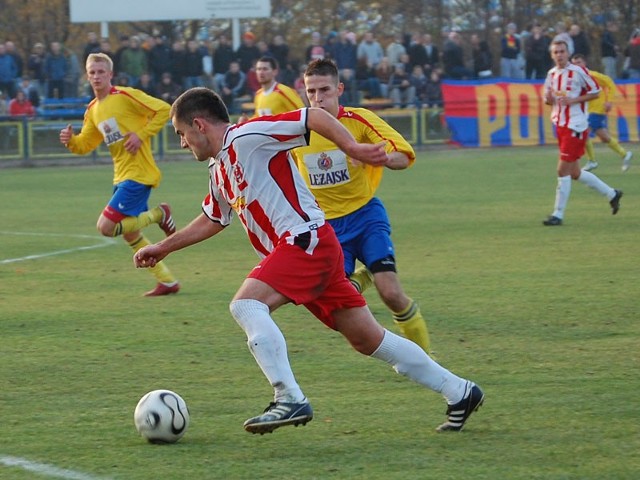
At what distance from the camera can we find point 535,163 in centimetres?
2438

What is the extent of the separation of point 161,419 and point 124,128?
623 centimetres

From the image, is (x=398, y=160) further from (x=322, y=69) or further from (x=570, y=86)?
(x=570, y=86)

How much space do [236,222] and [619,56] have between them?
19.5m

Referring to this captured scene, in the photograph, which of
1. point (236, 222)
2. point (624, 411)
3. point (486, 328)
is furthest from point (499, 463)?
point (236, 222)

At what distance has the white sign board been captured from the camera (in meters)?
34.0

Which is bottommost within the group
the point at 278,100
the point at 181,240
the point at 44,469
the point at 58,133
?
the point at 44,469

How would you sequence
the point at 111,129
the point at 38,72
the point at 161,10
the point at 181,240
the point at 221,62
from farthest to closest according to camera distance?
the point at 161,10 → the point at 38,72 → the point at 221,62 → the point at 111,129 → the point at 181,240

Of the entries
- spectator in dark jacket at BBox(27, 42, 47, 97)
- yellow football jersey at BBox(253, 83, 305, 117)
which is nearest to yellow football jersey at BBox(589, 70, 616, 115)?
yellow football jersey at BBox(253, 83, 305, 117)

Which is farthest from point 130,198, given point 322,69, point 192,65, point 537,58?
Answer: point 537,58

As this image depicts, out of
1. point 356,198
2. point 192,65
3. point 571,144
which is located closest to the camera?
point 356,198

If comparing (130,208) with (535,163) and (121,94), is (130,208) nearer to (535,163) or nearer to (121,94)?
(121,94)

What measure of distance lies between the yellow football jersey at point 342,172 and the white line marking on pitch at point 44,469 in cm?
279

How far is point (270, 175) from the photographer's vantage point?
220 inches

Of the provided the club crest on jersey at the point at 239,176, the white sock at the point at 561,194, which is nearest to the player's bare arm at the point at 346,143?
the club crest on jersey at the point at 239,176
